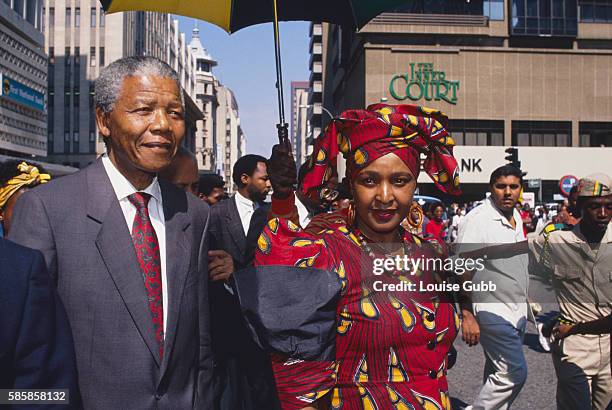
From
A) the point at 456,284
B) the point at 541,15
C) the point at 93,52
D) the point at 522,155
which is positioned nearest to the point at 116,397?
the point at 456,284

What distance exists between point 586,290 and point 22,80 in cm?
5605

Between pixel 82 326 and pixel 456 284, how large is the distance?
4.84 feet

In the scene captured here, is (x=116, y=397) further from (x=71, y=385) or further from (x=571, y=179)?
(x=571, y=179)

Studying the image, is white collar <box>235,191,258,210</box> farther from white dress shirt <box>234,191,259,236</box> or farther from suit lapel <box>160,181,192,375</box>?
suit lapel <box>160,181,192,375</box>

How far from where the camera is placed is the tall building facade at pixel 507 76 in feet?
134

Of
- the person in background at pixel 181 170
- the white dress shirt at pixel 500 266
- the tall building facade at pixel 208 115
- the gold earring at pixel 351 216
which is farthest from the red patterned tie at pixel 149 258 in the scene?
the tall building facade at pixel 208 115

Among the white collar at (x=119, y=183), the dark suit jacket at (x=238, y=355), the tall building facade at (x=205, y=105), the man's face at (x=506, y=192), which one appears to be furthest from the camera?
the tall building facade at (x=205, y=105)

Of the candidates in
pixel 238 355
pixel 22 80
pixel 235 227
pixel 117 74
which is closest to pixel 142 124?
pixel 117 74

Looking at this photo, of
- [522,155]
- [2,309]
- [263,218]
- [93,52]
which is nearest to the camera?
[2,309]

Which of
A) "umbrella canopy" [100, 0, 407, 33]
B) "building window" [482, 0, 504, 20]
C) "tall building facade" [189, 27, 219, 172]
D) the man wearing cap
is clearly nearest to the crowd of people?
"umbrella canopy" [100, 0, 407, 33]

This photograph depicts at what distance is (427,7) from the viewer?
136ft

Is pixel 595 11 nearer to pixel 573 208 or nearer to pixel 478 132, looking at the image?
pixel 478 132

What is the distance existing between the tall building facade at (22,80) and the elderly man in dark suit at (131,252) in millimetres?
51842

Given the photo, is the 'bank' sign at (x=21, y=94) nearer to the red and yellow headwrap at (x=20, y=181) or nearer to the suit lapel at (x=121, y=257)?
the red and yellow headwrap at (x=20, y=181)
